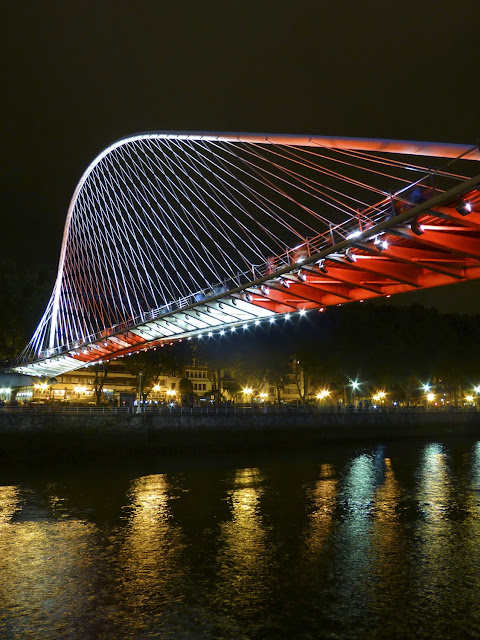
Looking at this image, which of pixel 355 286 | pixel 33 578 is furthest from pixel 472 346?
pixel 33 578

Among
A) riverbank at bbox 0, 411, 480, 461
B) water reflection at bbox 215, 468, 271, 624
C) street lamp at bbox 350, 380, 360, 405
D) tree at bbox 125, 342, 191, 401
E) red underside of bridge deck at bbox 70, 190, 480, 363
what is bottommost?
water reflection at bbox 215, 468, 271, 624

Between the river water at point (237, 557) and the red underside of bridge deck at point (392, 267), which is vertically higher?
the red underside of bridge deck at point (392, 267)

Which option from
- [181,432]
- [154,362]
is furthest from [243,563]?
[154,362]

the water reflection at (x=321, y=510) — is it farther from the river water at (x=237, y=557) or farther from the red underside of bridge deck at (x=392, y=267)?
the red underside of bridge deck at (x=392, y=267)

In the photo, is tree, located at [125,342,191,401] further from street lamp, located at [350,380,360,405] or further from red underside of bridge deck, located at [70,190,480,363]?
red underside of bridge deck, located at [70,190,480,363]

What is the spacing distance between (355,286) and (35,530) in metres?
15.1

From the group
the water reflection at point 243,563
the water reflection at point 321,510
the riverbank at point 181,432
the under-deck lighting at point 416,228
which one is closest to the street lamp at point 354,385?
the riverbank at point 181,432

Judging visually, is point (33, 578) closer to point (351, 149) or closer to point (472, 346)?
point (351, 149)

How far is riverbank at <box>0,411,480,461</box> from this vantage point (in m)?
38.0

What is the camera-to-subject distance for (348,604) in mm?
12898

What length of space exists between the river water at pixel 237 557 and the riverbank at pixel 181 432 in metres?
6.90

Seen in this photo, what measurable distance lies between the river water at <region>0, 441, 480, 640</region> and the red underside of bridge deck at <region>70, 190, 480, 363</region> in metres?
8.92

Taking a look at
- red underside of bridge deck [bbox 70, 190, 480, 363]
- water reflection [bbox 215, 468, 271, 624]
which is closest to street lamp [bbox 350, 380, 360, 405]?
red underside of bridge deck [bbox 70, 190, 480, 363]

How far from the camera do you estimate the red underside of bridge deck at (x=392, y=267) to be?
16359 millimetres
